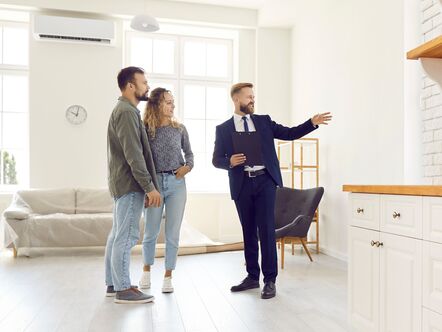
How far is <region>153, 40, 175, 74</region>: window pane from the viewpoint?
614 cm

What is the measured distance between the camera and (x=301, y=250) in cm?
480

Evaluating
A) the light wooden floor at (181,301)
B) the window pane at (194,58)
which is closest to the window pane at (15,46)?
the window pane at (194,58)

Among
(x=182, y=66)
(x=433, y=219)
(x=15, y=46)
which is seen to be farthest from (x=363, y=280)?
(x=15, y=46)

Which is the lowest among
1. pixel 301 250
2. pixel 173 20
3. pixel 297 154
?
pixel 301 250

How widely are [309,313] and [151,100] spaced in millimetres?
1765

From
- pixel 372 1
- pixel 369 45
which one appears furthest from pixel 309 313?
pixel 372 1

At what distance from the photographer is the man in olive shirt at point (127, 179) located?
2.53 m

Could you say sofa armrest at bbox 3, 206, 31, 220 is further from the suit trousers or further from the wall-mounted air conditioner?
the suit trousers

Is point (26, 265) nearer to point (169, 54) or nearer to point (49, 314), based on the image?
point (49, 314)

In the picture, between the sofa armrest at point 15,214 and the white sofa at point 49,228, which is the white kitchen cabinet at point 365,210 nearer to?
the white sofa at point 49,228

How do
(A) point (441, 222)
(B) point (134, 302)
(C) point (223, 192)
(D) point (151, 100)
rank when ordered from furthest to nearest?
(C) point (223, 192)
(D) point (151, 100)
(B) point (134, 302)
(A) point (441, 222)

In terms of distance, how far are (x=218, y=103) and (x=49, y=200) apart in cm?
280

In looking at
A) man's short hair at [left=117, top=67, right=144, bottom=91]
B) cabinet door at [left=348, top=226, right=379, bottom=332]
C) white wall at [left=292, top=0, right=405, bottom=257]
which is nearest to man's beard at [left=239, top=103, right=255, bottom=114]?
man's short hair at [left=117, top=67, right=144, bottom=91]

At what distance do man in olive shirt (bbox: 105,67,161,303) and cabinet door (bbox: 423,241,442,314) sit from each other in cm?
156
